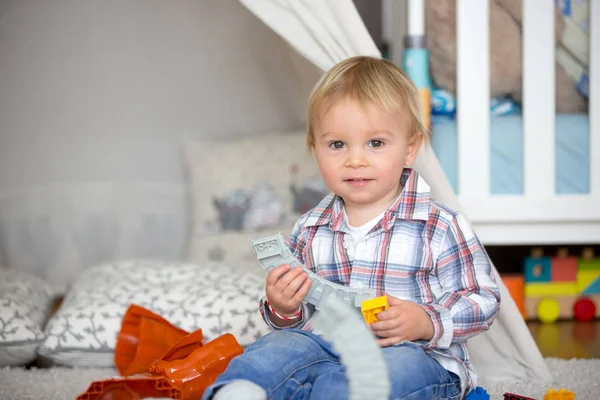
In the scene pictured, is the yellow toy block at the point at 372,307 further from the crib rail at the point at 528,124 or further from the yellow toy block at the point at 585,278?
the yellow toy block at the point at 585,278

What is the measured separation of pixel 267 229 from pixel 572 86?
1043mm

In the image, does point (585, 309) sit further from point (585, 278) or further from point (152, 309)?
point (152, 309)

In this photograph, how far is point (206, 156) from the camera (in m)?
2.50

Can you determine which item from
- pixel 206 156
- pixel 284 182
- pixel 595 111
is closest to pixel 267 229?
pixel 284 182

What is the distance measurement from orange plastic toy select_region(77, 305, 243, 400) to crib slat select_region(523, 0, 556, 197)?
904 mm

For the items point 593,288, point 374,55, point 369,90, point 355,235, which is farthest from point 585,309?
point 369,90

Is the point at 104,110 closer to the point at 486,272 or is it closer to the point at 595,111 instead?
the point at 595,111

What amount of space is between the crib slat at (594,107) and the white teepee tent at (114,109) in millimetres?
932

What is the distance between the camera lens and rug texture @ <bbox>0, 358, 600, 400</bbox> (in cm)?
136

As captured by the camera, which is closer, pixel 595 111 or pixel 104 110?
pixel 595 111

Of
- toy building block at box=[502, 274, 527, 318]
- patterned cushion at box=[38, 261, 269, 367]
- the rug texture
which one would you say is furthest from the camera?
toy building block at box=[502, 274, 527, 318]

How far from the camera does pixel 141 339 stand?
1.52m

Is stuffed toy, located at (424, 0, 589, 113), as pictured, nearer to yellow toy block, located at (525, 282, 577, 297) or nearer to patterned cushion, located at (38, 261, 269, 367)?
yellow toy block, located at (525, 282, 577, 297)

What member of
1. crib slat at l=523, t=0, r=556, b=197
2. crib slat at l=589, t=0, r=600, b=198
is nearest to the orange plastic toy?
crib slat at l=523, t=0, r=556, b=197
